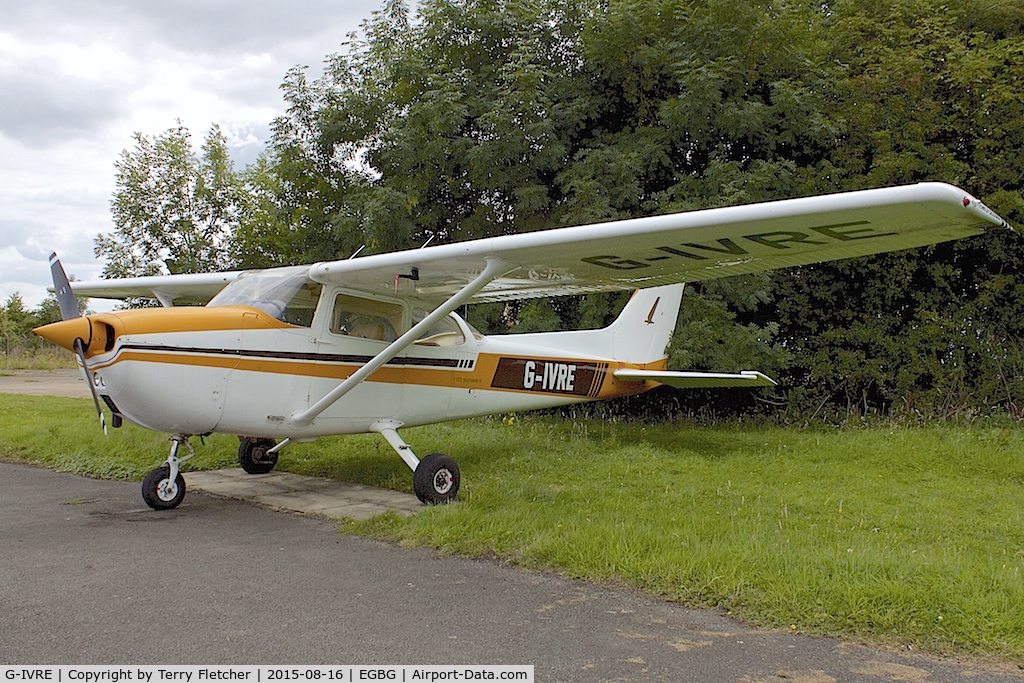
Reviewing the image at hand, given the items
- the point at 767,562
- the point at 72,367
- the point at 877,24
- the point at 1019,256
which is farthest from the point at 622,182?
the point at 72,367

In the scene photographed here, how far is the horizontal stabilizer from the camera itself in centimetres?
857

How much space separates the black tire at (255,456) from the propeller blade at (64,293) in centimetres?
280

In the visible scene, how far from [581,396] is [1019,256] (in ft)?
21.6

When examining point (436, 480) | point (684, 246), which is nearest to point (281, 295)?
point (436, 480)

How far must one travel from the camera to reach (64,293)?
5770 mm

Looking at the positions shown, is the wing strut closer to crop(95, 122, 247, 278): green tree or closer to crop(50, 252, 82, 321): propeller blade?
crop(50, 252, 82, 321): propeller blade

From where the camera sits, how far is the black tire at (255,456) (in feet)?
26.8

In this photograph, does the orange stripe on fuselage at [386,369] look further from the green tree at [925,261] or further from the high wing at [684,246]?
the green tree at [925,261]

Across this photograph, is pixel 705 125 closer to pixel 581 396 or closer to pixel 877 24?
pixel 877 24

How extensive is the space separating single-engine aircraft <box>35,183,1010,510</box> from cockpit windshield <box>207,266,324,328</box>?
14 millimetres

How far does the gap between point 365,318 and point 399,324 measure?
1.32 feet
